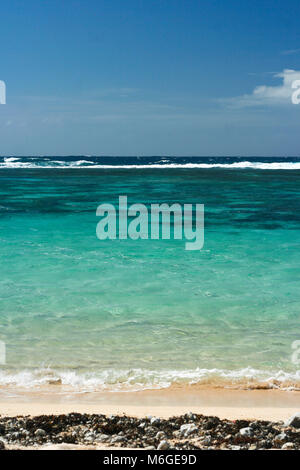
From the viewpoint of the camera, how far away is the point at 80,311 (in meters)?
8.95

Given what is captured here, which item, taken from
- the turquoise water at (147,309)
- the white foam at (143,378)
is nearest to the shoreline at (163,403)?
the white foam at (143,378)

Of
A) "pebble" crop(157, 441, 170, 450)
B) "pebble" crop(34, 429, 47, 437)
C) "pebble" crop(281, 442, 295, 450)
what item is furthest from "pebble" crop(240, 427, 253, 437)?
"pebble" crop(34, 429, 47, 437)

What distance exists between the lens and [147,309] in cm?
908

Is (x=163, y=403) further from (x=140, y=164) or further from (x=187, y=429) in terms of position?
(x=140, y=164)

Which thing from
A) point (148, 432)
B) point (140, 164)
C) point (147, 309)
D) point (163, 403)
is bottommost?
point (163, 403)

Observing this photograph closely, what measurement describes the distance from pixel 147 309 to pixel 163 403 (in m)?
3.43

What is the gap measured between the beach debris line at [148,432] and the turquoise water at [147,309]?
1.26m

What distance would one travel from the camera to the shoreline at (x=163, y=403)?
5.31m

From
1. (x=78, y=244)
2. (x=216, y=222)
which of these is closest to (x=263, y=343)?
(x=78, y=244)

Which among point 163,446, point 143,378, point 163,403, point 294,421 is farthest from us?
point 143,378

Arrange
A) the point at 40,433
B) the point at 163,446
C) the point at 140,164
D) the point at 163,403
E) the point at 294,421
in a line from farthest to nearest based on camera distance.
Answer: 1. the point at 140,164
2. the point at 163,403
3. the point at 294,421
4. the point at 40,433
5. the point at 163,446

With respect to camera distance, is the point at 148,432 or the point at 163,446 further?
the point at 148,432

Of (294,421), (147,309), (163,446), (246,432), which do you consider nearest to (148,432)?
(163,446)

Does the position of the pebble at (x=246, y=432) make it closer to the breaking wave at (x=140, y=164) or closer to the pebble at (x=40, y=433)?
the pebble at (x=40, y=433)
